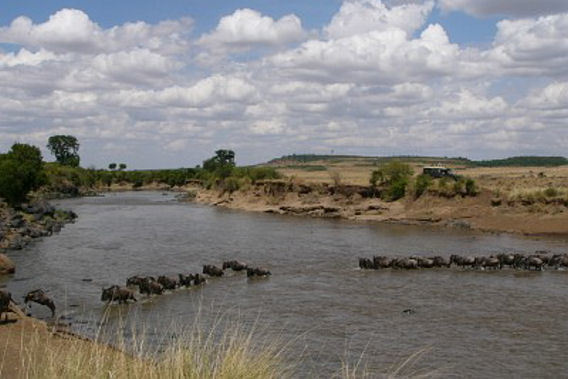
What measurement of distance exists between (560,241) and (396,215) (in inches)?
752

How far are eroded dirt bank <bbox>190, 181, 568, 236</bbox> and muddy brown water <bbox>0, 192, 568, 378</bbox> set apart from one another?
15.4 ft

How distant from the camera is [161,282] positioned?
26.1 meters

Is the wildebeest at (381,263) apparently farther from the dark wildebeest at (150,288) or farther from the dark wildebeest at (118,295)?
the dark wildebeest at (118,295)

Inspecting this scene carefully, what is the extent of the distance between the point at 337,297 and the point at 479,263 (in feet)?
36.3

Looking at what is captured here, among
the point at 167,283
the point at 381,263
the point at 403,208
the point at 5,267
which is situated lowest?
the point at 381,263

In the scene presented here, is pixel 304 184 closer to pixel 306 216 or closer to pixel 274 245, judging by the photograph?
pixel 306 216

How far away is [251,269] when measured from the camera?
30.1 meters

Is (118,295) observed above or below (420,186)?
below

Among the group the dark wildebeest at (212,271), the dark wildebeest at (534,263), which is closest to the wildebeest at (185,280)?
the dark wildebeest at (212,271)

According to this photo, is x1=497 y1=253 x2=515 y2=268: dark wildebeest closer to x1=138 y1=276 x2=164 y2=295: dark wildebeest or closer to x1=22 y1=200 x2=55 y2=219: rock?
x1=138 y1=276 x2=164 y2=295: dark wildebeest

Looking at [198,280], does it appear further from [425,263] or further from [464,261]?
[464,261]

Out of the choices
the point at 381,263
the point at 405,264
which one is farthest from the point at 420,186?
the point at 381,263

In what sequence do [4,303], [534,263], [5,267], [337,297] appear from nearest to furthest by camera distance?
1. [4,303]
2. [337,297]
3. [5,267]
4. [534,263]

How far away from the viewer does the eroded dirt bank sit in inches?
2020
